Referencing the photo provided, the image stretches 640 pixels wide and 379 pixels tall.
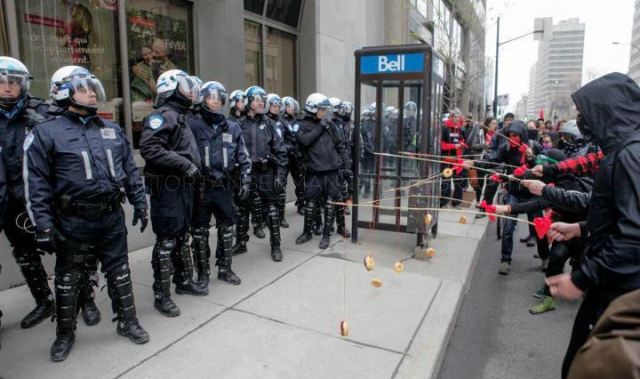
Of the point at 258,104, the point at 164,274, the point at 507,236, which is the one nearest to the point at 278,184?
the point at 258,104

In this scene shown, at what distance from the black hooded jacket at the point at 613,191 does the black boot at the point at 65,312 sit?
3293mm

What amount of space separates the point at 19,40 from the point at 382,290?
17.0 feet

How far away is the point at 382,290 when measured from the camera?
484cm

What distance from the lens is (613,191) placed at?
83.1 inches

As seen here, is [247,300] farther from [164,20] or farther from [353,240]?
[164,20]

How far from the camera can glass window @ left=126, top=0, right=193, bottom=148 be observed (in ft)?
22.9

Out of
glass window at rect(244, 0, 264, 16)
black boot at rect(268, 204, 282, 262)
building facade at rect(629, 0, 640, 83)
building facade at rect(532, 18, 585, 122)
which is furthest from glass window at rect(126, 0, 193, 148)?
building facade at rect(629, 0, 640, 83)

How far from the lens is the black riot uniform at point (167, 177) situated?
392 cm

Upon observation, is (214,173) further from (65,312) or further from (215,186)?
(65,312)

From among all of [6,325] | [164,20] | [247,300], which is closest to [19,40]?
[164,20]

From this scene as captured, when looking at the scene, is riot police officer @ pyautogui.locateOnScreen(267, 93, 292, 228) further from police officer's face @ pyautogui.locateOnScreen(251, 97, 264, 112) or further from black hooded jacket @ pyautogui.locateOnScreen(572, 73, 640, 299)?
black hooded jacket @ pyautogui.locateOnScreen(572, 73, 640, 299)

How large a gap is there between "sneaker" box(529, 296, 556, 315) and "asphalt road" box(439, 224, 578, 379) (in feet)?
0.15

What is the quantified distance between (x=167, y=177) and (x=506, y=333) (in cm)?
348

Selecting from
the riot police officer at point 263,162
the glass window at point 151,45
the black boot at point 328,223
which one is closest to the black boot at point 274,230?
the riot police officer at point 263,162
